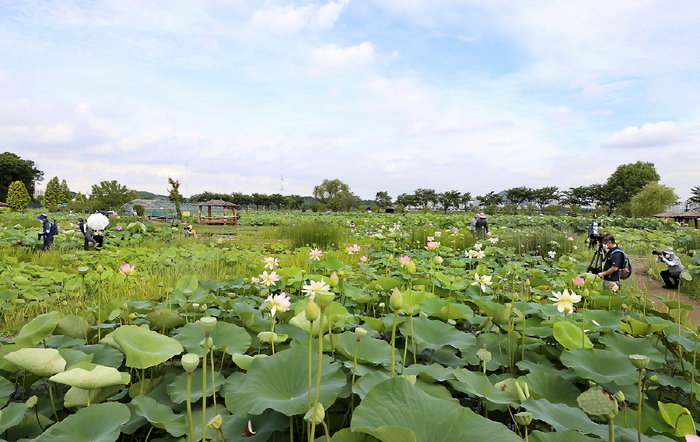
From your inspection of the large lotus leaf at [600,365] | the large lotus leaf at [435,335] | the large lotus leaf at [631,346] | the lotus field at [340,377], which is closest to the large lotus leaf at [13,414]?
the lotus field at [340,377]

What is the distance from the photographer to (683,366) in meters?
1.27

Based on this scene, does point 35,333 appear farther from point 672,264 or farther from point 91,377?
point 672,264

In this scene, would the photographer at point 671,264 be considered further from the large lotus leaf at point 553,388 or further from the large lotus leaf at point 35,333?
the large lotus leaf at point 35,333

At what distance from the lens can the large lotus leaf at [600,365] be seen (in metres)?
1.06

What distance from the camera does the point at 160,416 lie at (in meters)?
0.91

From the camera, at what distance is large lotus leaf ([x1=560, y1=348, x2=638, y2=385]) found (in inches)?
41.8

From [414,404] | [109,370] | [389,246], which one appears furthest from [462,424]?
[389,246]

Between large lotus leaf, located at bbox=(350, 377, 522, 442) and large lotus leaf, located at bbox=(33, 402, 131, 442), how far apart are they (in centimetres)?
57

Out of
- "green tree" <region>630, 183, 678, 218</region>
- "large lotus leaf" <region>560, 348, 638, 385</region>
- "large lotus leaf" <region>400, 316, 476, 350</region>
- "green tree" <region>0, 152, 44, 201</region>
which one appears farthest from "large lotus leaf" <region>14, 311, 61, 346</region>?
"green tree" <region>0, 152, 44, 201</region>

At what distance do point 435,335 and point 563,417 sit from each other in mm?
544

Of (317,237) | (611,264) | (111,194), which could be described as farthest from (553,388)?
(111,194)

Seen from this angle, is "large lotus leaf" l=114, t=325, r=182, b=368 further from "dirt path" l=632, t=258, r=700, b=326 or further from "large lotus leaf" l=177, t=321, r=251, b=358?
"dirt path" l=632, t=258, r=700, b=326

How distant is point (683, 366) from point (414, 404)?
1251mm

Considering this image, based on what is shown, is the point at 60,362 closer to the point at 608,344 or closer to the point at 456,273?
the point at 608,344
